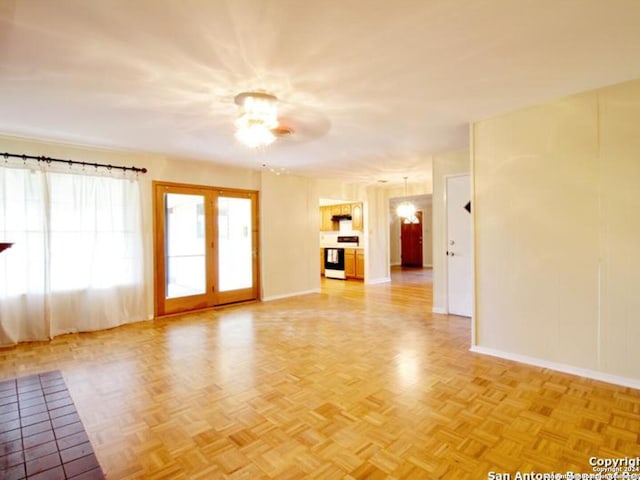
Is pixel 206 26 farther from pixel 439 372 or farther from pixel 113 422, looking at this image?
pixel 439 372

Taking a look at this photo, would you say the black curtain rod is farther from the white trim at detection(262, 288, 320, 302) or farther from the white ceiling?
the white trim at detection(262, 288, 320, 302)

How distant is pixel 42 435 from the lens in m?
2.17

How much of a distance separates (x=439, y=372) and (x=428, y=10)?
9.24 feet

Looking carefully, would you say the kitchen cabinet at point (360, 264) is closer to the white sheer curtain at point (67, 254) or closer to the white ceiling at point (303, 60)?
the white ceiling at point (303, 60)

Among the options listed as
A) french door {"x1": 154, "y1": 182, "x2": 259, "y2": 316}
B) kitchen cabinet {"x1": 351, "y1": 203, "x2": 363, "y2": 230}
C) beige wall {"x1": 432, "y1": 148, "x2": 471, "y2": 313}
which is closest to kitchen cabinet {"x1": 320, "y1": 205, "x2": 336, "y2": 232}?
kitchen cabinet {"x1": 351, "y1": 203, "x2": 363, "y2": 230}

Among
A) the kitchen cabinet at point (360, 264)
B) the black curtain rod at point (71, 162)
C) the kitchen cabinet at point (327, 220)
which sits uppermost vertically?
the black curtain rod at point (71, 162)

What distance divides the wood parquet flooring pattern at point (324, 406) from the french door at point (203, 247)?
1.16 metres

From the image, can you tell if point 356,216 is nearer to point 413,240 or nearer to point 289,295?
point 289,295

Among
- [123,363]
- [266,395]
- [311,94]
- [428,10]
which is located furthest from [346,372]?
[428,10]

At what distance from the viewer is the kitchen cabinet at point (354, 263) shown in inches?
346

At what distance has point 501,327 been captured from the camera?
3.42 meters

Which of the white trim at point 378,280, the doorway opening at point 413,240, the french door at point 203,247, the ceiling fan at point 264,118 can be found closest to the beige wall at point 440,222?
the ceiling fan at point 264,118

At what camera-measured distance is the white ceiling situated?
1801 millimetres

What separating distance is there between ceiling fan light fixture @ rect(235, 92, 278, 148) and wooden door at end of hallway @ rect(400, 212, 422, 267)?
992cm
